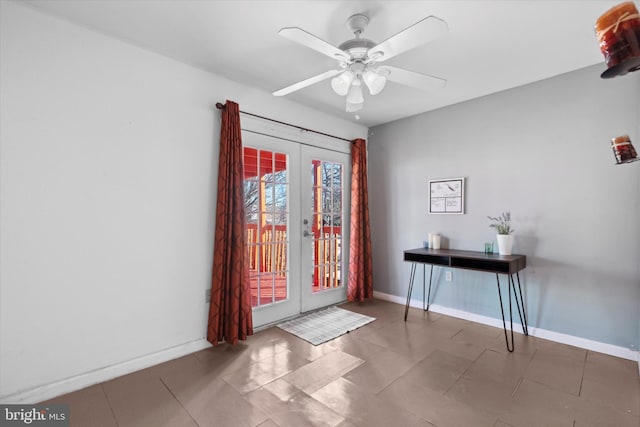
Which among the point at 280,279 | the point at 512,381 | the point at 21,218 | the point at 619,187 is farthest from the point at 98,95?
the point at 619,187

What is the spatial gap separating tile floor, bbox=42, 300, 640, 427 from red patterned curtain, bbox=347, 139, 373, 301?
113 centimetres

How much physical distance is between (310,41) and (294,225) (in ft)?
6.68

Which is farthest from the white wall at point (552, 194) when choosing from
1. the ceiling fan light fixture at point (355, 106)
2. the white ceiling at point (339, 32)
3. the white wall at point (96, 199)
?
the white wall at point (96, 199)

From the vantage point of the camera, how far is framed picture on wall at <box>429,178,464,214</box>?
329cm

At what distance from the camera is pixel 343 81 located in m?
1.92

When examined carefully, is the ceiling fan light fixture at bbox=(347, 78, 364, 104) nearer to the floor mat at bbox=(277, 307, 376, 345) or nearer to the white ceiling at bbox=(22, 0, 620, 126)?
the white ceiling at bbox=(22, 0, 620, 126)

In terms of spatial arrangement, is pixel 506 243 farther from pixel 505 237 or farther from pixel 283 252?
pixel 283 252

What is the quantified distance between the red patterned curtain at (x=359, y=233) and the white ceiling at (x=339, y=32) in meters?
1.21

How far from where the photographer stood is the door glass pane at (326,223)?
11.8ft

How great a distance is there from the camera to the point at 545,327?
273 centimetres

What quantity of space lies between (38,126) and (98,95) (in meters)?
0.41

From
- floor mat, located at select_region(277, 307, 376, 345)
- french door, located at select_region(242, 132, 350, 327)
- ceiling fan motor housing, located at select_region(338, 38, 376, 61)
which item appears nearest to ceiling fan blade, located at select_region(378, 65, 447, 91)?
ceiling fan motor housing, located at select_region(338, 38, 376, 61)

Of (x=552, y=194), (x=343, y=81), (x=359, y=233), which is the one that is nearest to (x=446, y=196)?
(x=552, y=194)

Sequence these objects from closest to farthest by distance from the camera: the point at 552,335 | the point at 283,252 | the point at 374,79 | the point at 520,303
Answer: the point at 374,79 → the point at 552,335 → the point at 520,303 → the point at 283,252
